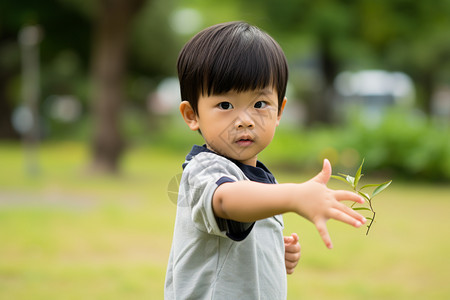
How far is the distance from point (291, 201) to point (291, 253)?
0.67 metres

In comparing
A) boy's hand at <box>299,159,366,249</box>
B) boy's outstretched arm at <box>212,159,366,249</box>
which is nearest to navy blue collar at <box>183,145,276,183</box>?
boy's outstretched arm at <box>212,159,366,249</box>

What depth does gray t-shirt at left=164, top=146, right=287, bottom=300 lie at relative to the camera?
4.66ft

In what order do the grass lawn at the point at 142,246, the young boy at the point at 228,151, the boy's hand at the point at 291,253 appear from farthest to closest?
1. the grass lawn at the point at 142,246
2. the boy's hand at the point at 291,253
3. the young boy at the point at 228,151

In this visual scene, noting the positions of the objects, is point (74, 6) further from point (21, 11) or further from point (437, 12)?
point (437, 12)

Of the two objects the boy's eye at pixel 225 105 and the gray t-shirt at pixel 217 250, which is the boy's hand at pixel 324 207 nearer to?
the gray t-shirt at pixel 217 250

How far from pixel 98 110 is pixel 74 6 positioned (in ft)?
16.5

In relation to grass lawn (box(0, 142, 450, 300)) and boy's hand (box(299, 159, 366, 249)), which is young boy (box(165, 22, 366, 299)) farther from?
grass lawn (box(0, 142, 450, 300))

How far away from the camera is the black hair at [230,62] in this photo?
59.2 inches

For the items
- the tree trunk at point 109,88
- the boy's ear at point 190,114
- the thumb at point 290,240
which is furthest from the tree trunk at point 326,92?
the boy's ear at point 190,114

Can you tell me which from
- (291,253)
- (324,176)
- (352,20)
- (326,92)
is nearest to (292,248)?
(291,253)

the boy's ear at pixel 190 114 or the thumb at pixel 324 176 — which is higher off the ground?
the boy's ear at pixel 190 114

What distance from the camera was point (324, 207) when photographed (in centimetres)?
119

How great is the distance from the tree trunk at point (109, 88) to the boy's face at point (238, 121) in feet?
27.9

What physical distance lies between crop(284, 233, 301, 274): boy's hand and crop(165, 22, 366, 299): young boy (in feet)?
0.69
